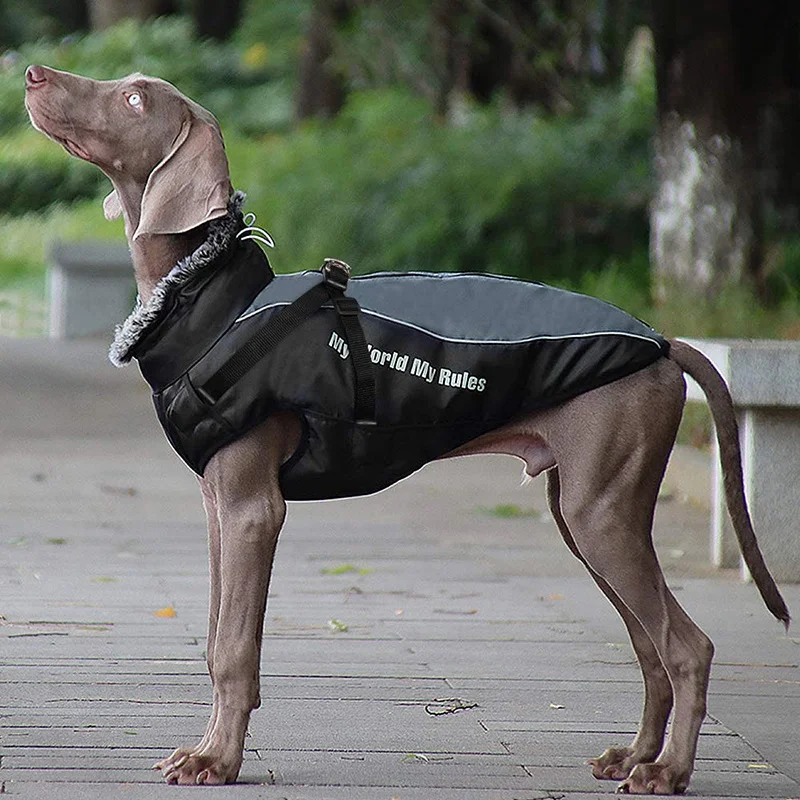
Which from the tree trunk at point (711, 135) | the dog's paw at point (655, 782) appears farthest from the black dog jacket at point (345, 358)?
the tree trunk at point (711, 135)

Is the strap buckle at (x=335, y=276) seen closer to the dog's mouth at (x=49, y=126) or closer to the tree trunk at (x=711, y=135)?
the dog's mouth at (x=49, y=126)

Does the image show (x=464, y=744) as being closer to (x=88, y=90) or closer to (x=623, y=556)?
(x=623, y=556)

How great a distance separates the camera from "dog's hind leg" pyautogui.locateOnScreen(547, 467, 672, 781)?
15.2 ft

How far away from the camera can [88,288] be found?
66.6 ft

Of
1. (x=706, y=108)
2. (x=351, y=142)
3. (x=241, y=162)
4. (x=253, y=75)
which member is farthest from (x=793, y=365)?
(x=253, y=75)

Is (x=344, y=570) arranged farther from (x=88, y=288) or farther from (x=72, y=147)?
(x=88, y=288)

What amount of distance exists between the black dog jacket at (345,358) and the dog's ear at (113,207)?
0.34 metres

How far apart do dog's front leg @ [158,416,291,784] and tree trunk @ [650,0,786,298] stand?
8.69m

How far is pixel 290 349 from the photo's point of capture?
4441mm

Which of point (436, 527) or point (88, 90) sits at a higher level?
point (88, 90)

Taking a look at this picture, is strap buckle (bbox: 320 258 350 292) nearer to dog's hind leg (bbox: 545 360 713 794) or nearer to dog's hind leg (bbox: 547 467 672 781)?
dog's hind leg (bbox: 545 360 713 794)

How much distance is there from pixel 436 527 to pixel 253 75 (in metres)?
28.7

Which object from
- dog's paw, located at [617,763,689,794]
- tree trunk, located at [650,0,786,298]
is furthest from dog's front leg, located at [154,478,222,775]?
tree trunk, located at [650,0,786,298]

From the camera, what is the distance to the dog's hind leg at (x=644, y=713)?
4.62 m
